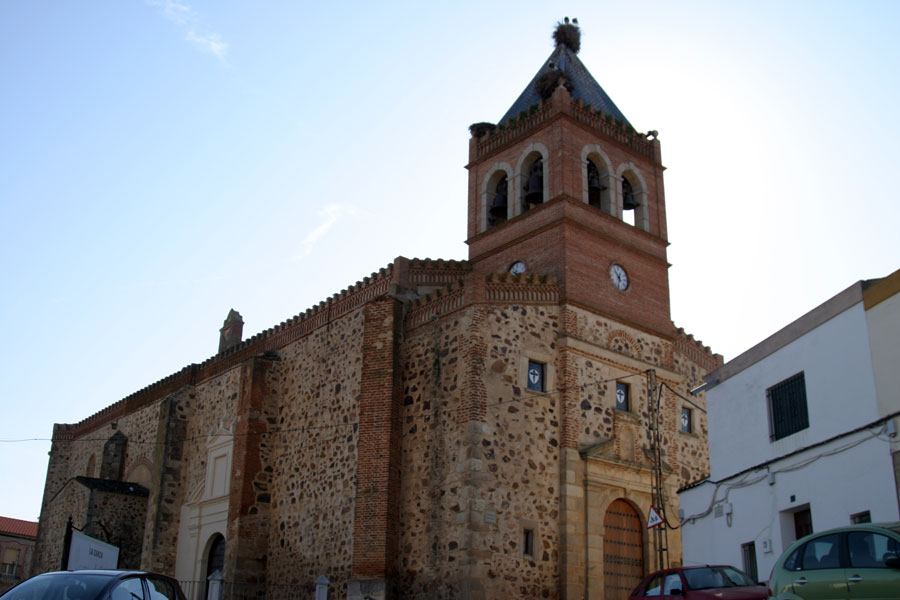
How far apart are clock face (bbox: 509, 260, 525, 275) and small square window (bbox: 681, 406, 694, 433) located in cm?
569

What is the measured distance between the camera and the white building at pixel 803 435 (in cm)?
1327

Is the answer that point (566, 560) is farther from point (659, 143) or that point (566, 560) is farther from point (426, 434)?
point (659, 143)

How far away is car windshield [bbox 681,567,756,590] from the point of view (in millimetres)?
13008

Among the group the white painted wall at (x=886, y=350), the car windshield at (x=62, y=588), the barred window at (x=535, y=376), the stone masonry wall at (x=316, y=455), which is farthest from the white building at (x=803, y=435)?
the car windshield at (x=62, y=588)

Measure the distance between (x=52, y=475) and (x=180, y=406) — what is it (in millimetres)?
13300

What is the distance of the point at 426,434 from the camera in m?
20.9

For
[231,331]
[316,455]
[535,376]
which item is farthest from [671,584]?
[231,331]

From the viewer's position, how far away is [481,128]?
26.8 metres

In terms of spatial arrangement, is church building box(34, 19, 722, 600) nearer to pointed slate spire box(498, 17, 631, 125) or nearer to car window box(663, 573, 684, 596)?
pointed slate spire box(498, 17, 631, 125)

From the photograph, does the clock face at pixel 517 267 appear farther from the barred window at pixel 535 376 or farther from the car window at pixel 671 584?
the car window at pixel 671 584

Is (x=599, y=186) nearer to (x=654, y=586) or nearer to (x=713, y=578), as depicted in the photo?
(x=654, y=586)

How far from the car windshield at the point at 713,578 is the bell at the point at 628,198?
45.4ft

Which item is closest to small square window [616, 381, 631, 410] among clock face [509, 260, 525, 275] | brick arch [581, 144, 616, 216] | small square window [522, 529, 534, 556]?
clock face [509, 260, 525, 275]

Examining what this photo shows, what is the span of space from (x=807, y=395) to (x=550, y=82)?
13186mm
